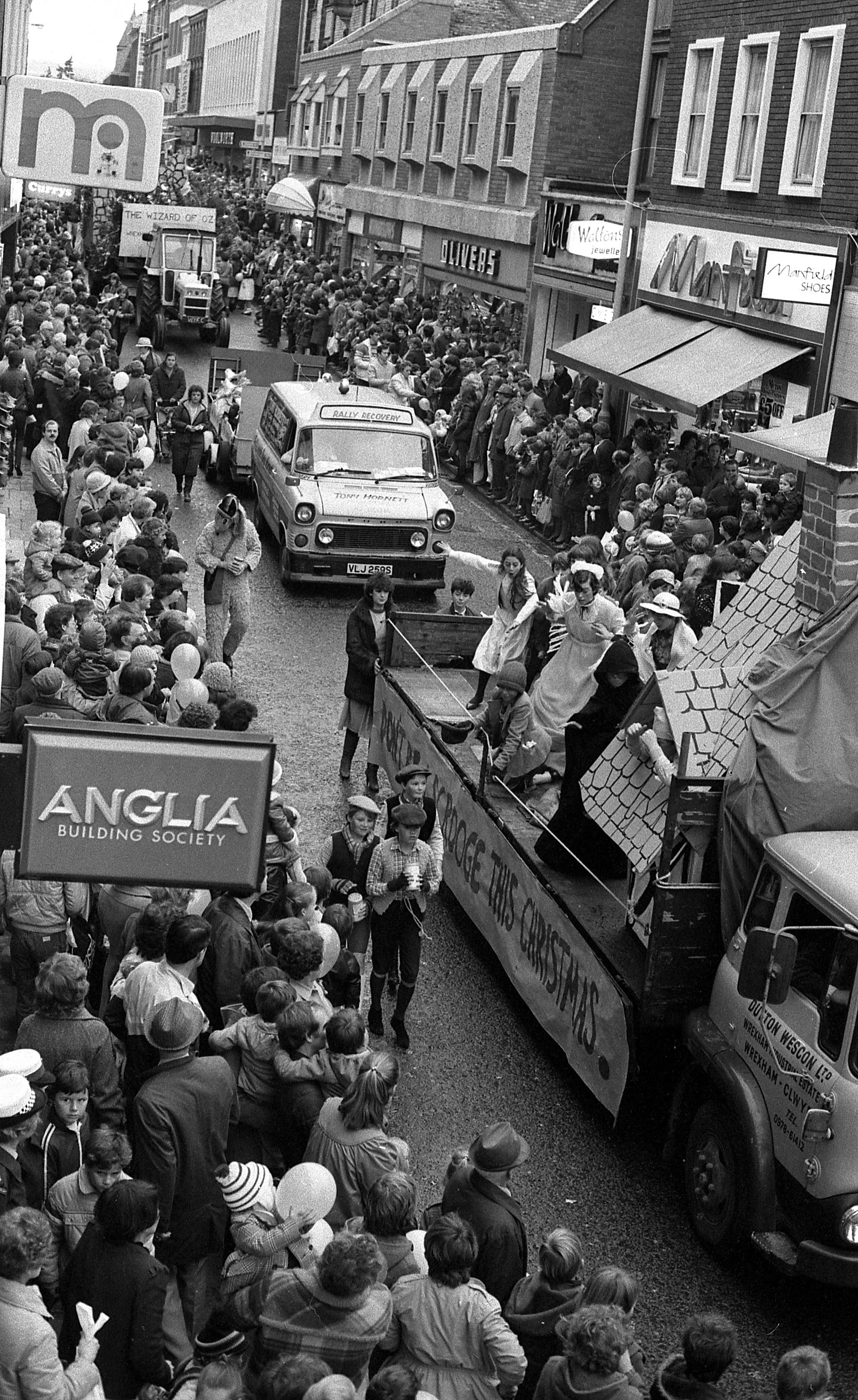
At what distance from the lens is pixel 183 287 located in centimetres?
3853

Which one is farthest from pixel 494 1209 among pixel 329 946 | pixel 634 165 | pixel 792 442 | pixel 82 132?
pixel 634 165

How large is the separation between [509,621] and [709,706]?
159 inches

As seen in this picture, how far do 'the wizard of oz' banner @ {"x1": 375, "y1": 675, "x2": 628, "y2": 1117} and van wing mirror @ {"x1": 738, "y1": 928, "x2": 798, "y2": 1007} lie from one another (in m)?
1.22

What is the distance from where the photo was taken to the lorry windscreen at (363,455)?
18.6 meters

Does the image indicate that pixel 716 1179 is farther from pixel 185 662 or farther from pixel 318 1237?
pixel 185 662

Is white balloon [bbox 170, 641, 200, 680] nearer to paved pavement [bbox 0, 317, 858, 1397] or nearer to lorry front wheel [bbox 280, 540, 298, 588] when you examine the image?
paved pavement [bbox 0, 317, 858, 1397]

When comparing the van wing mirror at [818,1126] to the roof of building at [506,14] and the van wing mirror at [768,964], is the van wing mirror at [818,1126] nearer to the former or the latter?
the van wing mirror at [768,964]

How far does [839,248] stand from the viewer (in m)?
19.8

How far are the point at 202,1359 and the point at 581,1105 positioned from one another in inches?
160

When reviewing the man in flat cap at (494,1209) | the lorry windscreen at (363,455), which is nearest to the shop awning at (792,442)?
the lorry windscreen at (363,455)

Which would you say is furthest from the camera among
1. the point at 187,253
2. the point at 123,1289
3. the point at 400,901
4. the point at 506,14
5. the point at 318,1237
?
the point at 506,14

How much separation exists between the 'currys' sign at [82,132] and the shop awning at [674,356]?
284 inches

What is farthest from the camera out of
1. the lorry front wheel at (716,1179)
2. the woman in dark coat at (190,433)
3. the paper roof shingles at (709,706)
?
the woman in dark coat at (190,433)

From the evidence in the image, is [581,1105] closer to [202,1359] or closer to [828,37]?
[202,1359]
